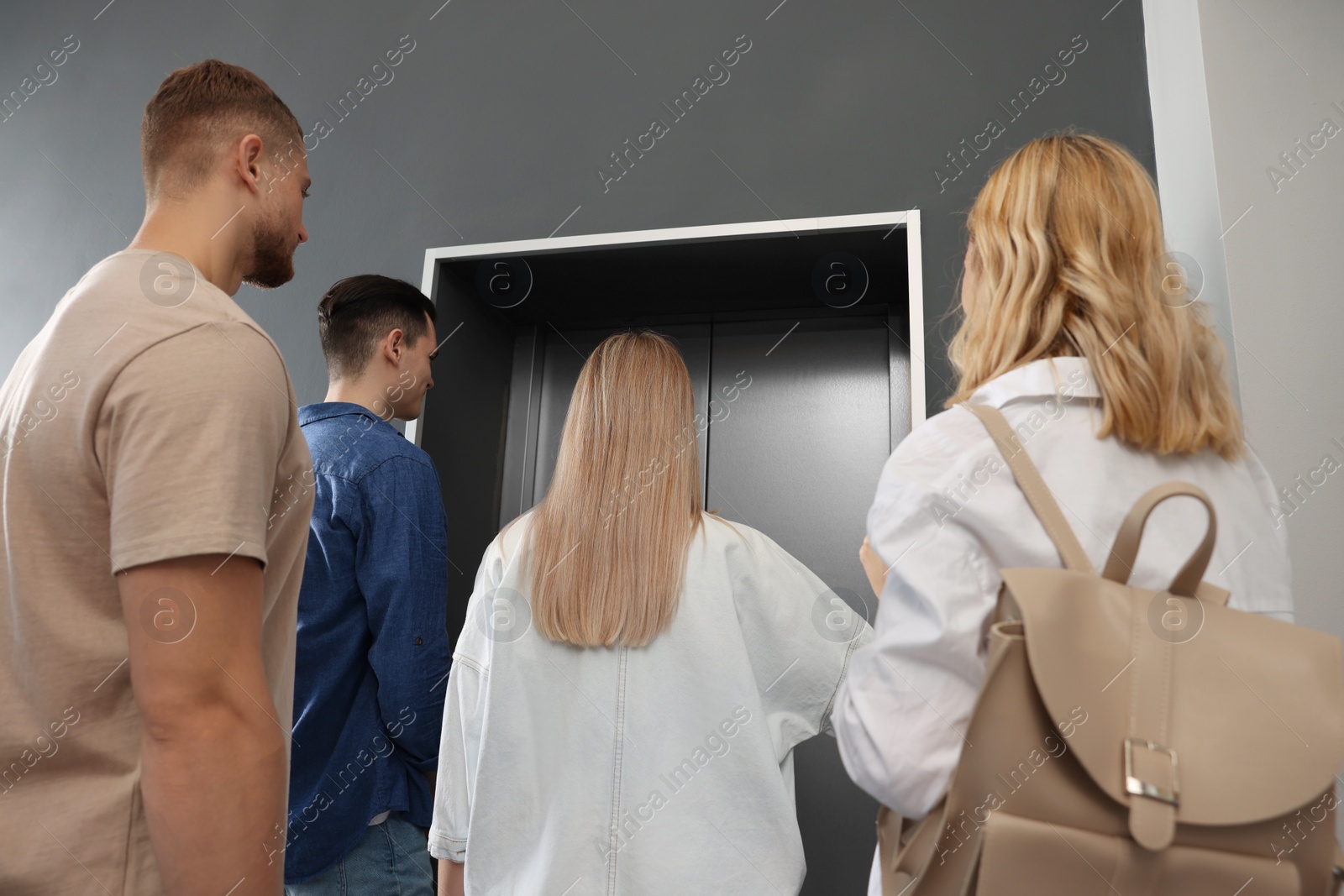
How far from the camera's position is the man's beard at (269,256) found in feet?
4.53

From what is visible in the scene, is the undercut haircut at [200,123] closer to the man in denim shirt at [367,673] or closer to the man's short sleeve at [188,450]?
the man's short sleeve at [188,450]

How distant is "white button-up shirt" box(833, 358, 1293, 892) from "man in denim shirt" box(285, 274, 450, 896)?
1137 mm

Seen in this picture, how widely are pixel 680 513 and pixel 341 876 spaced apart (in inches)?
38.3

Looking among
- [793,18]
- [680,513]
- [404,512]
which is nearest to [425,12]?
[793,18]

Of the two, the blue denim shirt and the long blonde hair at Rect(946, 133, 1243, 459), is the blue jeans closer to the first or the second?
the blue denim shirt

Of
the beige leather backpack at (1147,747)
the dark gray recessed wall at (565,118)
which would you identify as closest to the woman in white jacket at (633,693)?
the beige leather backpack at (1147,747)

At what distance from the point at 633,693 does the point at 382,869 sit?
0.66 m

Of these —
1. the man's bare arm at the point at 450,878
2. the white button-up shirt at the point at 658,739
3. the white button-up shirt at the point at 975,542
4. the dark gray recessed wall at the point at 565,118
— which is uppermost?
the dark gray recessed wall at the point at 565,118

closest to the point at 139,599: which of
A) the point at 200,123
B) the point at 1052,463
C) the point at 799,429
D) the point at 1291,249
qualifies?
the point at 200,123

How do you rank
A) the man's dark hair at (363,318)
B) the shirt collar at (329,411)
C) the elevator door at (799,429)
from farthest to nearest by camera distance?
the elevator door at (799,429) → the man's dark hair at (363,318) → the shirt collar at (329,411)

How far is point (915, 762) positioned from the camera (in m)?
0.99

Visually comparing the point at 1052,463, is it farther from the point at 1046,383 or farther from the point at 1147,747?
the point at 1147,747

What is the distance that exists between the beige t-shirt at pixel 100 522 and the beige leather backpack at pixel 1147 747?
77 centimetres

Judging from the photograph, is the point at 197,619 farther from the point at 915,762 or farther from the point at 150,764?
the point at 915,762
